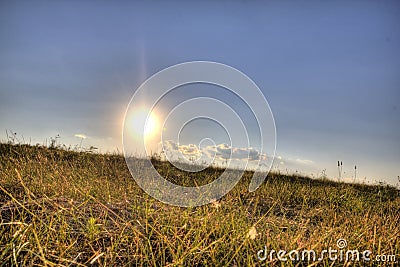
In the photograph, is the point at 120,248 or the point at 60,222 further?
the point at 60,222

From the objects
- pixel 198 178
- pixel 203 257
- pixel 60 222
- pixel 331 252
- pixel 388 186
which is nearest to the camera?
pixel 203 257

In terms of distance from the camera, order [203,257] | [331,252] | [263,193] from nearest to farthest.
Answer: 1. [203,257]
2. [331,252]
3. [263,193]

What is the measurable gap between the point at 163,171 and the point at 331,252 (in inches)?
265

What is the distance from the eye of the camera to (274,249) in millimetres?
3119

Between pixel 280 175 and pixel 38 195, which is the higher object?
pixel 280 175

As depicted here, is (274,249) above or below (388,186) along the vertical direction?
below

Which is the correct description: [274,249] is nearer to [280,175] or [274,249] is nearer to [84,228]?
[84,228]

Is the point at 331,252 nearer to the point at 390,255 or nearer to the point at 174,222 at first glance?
the point at 390,255

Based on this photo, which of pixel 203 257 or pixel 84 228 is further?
pixel 84 228

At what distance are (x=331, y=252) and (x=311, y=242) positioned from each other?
20 cm

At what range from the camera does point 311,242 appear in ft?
11.1

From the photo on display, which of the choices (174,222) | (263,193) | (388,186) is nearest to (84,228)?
(174,222)

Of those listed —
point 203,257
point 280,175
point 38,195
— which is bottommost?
point 203,257

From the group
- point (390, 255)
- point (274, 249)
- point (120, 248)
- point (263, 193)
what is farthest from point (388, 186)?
point (120, 248)
